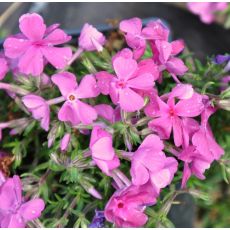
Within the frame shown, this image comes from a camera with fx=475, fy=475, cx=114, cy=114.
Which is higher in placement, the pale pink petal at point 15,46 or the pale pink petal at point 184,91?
the pale pink petal at point 15,46

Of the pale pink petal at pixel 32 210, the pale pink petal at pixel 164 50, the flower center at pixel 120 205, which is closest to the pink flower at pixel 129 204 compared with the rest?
the flower center at pixel 120 205

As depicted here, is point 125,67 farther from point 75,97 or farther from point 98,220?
point 98,220

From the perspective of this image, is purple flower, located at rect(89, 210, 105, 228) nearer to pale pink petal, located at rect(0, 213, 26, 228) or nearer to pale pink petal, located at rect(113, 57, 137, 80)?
pale pink petal, located at rect(0, 213, 26, 228)

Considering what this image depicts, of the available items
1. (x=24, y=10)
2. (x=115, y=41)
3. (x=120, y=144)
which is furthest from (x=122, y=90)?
(x=24, y=10)

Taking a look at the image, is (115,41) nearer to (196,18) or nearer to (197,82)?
(197,82)

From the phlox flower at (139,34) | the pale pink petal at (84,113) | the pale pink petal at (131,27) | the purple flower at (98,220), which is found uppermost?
the pale pink petal at (131,27)

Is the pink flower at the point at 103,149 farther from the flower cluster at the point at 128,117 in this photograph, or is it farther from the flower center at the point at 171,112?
the flower center at the point at 171,112
